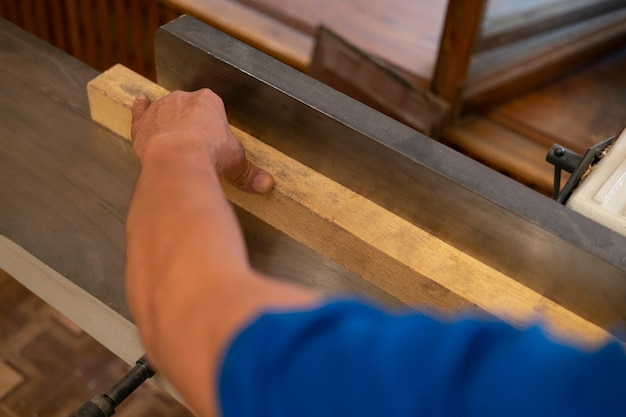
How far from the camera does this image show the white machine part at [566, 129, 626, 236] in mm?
1030

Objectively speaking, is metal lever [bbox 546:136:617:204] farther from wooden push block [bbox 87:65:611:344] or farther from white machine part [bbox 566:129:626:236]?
wooden push block [bbox 87:65:611:344]

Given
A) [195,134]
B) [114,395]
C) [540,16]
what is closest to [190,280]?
[195,134]

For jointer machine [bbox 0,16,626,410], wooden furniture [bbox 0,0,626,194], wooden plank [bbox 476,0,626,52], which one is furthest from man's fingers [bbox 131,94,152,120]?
wooden plank [bbox 476,0,626,52]

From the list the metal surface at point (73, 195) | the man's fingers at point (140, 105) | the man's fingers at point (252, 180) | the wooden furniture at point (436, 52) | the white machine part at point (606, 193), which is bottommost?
the wooden furniture at point (436, 52)

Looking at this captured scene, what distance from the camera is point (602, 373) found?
1.67 feet

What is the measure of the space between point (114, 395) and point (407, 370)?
25.8 inches

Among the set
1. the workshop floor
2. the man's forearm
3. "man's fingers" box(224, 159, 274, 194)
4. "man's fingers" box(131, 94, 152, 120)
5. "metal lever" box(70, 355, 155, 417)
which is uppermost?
the man's forearm

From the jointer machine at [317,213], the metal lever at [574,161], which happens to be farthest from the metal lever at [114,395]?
the metal lever at [574,161]

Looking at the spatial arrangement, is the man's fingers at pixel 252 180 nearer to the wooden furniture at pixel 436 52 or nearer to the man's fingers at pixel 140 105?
the man's fingers at pixel 140 105

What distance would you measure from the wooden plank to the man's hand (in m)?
1.67

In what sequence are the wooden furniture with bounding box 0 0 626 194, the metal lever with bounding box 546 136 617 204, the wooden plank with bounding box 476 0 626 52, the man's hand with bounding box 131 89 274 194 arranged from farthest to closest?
1. the wooden plank with bounding box 476 0 626 52
2. the wooden furniture with bounding box 0 0 626 194
3. the metal lever with bounding box 546 136 617 204
4. the man's hand with bounding box 131 89 274 194

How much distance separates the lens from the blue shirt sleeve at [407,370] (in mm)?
512

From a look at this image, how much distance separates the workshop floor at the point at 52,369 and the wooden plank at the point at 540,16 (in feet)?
5.95

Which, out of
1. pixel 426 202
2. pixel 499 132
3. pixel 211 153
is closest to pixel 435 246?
pixel 426 202
